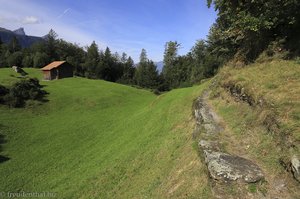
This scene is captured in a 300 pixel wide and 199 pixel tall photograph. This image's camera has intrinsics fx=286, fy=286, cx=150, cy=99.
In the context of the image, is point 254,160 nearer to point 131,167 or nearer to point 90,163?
point 131,167

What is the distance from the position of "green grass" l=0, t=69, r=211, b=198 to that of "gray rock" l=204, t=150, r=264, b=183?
0.74 metres

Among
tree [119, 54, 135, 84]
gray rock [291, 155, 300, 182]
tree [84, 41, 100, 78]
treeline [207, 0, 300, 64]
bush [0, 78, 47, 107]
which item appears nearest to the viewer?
gray rock [291, 155, 300, 182]

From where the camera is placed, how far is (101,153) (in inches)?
1064

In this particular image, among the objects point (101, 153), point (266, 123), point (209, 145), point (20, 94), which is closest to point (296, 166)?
point (266, 123)

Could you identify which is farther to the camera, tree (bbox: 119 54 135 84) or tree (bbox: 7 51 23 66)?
tree (bbox: 119 54 135 84)

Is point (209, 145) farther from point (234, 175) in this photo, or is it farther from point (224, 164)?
point (234, 175)

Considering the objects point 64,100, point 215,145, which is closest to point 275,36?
point 215,145

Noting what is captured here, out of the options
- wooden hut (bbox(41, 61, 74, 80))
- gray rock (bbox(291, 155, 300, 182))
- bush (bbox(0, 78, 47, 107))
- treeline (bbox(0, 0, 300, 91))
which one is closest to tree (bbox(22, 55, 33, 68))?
treeline (bbox(0, 0, 300, 91))

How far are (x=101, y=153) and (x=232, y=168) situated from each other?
18.4 m

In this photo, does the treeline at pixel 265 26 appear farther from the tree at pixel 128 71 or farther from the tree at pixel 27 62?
the tree at pixel 27 62

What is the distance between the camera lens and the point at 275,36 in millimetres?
19969

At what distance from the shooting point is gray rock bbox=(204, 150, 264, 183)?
32.4 ft

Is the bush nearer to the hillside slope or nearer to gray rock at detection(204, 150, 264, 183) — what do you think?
the hillside slope

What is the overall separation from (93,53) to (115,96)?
62.6 m
